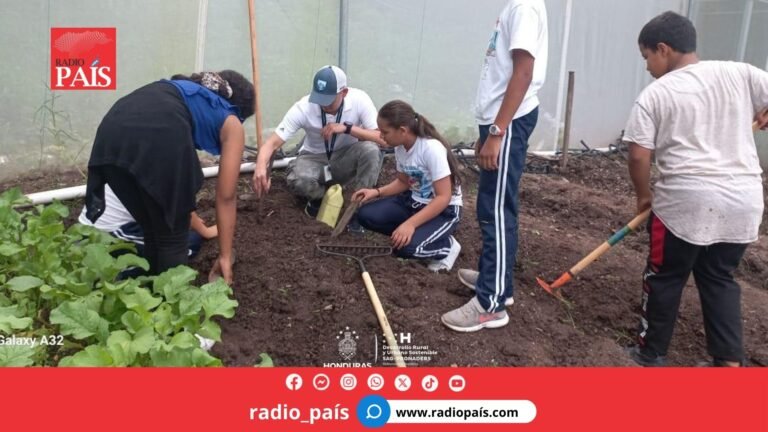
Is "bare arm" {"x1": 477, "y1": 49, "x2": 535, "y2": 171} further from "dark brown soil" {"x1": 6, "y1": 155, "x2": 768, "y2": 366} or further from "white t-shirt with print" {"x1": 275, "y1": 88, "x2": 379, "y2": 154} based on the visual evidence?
"white t-shirt with print" {"x1": 275, "y1": 88, "x2": 379, "y2": 154}

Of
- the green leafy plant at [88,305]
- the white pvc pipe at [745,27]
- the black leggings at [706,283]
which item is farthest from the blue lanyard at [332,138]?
the white pvc pipe at [745,27]

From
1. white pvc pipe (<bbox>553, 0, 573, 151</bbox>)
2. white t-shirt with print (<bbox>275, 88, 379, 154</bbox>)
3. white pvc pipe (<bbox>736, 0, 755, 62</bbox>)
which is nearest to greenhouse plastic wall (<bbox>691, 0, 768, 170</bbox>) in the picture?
white pvc pipe (<bbox>736, 0, 755, 62</bbox>)

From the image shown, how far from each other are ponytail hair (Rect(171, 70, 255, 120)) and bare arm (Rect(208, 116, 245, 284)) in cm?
13

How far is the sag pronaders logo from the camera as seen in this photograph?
4.21 meters

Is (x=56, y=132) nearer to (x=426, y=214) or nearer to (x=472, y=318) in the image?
(x=426, y=214)

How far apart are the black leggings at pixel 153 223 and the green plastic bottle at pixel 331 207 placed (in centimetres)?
125

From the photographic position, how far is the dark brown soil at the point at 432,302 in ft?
8.44

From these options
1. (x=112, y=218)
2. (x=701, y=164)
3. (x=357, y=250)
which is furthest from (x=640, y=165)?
(x=112, y=218)

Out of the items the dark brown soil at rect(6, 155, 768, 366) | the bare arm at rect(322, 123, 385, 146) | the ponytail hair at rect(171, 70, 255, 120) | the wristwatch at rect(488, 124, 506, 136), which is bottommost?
the dark brown soil at rect(6, 155, 768, 366)

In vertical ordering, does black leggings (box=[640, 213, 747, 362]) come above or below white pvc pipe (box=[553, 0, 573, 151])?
below

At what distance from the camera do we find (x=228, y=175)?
261 centimetres

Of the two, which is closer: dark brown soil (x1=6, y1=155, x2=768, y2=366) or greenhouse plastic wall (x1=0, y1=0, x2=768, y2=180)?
dark brown soil (x1=6, y1=155, x2=768, y2=366)

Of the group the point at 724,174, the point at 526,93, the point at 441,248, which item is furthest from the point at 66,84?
the point at 724,174

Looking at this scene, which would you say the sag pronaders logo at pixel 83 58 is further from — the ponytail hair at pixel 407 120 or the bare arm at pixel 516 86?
the bare arm at pixel 516 86
